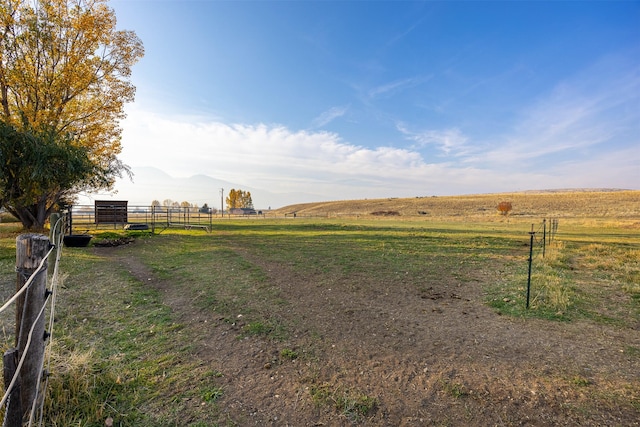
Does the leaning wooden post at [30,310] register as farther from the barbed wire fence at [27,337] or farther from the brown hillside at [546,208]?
the brown hillside at [546,208]

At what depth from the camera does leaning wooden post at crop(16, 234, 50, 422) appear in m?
2.34

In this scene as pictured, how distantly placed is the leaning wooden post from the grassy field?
424mm

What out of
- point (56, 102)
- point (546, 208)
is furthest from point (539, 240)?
point (546, 208)

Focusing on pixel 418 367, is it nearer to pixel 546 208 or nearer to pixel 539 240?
pixel 539 240

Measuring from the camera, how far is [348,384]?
3.25 metres

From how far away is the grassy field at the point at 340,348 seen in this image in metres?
2.83

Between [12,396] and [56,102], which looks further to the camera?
[56,102]

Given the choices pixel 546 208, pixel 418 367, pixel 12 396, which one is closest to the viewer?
pixel 12 396

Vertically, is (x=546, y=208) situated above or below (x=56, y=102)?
below

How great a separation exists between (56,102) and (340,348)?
59.3 feet

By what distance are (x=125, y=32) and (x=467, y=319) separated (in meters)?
21.1

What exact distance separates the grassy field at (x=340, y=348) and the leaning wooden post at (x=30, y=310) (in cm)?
42

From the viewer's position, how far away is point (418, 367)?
362 cm

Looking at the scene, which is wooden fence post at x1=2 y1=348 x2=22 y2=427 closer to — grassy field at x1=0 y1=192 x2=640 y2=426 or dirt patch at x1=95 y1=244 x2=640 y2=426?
grassy field at x1=0 y1=192 x2=640 y2=426
